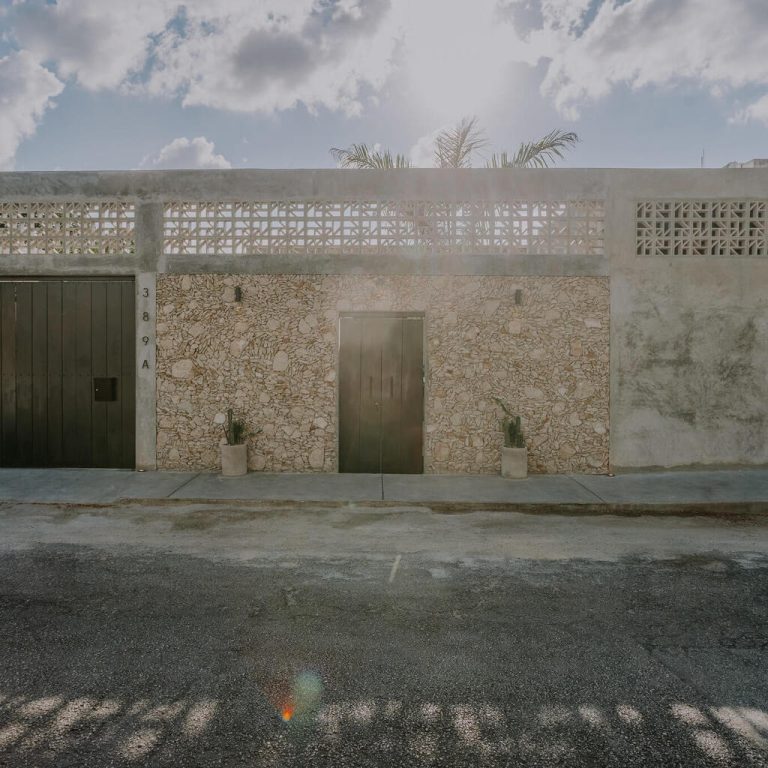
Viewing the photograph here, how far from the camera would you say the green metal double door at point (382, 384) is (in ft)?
27.5

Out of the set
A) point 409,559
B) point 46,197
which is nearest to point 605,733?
point 409,559

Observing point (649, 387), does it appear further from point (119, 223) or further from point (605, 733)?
point (119, 223)

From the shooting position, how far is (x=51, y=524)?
5.96 metres

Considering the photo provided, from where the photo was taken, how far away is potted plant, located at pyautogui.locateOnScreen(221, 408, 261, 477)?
26.3 feet

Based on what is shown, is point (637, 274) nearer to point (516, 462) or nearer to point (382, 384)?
point (516, 462)

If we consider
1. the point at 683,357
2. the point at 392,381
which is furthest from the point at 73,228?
the point at 683,357

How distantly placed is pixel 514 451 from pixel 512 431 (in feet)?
0.95

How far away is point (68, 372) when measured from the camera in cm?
852

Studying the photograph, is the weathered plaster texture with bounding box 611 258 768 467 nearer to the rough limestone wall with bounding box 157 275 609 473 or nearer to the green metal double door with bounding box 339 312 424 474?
the rough limestone wall with bounding box 157 275 609 473

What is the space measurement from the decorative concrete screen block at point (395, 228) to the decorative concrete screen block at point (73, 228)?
75cm

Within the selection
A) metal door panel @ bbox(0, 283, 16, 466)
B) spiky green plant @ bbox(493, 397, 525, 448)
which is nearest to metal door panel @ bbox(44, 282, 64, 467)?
metal door panel @ bbox(0, 283, 16, 466)

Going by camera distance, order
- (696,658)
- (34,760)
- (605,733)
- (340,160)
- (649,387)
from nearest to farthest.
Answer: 1. (34,760)
2. (605,733)
3. (696,658)
4. (649,387)
5. (340,160)

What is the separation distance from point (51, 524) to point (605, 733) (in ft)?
18.9

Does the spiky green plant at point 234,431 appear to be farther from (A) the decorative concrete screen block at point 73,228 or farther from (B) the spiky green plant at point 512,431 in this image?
(B) the spiky green plant at point 512,431
